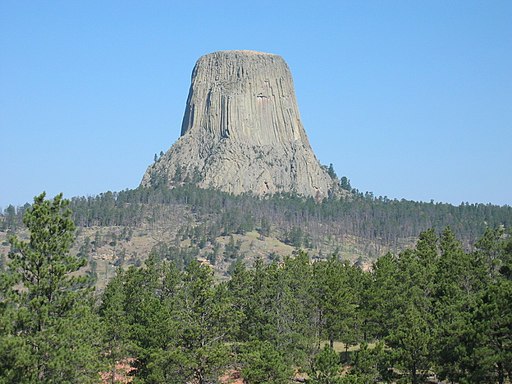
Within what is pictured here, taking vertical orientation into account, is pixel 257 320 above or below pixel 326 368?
above

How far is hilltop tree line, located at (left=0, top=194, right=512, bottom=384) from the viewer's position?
34.3m

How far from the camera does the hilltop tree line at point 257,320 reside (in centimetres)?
3431

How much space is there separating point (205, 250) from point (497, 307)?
412 feet

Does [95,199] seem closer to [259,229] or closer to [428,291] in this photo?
[259,229]

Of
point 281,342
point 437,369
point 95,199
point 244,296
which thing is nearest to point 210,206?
point 95,199

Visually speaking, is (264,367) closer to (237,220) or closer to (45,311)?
(45,311)

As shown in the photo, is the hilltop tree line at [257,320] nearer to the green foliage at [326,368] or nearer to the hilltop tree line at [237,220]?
the green foliage at [326,368]

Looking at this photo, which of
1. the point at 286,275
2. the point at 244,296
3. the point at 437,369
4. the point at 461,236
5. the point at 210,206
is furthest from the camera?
the point at 210,206

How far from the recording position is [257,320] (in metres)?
61.5

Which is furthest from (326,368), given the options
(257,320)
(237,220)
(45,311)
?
(237,220)

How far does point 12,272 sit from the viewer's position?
1356 inches

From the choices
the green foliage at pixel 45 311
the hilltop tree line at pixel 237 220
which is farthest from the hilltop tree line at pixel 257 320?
the hilltop tree line at pixel 237 220

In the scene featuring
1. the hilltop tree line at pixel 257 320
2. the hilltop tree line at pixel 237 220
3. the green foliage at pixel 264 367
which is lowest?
the green foliage at pixel 264 367

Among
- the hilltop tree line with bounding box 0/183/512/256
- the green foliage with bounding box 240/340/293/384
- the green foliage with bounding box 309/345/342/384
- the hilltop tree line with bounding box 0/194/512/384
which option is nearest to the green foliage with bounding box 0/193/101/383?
the hilltop tree line with bounding box 0/194/512/384
